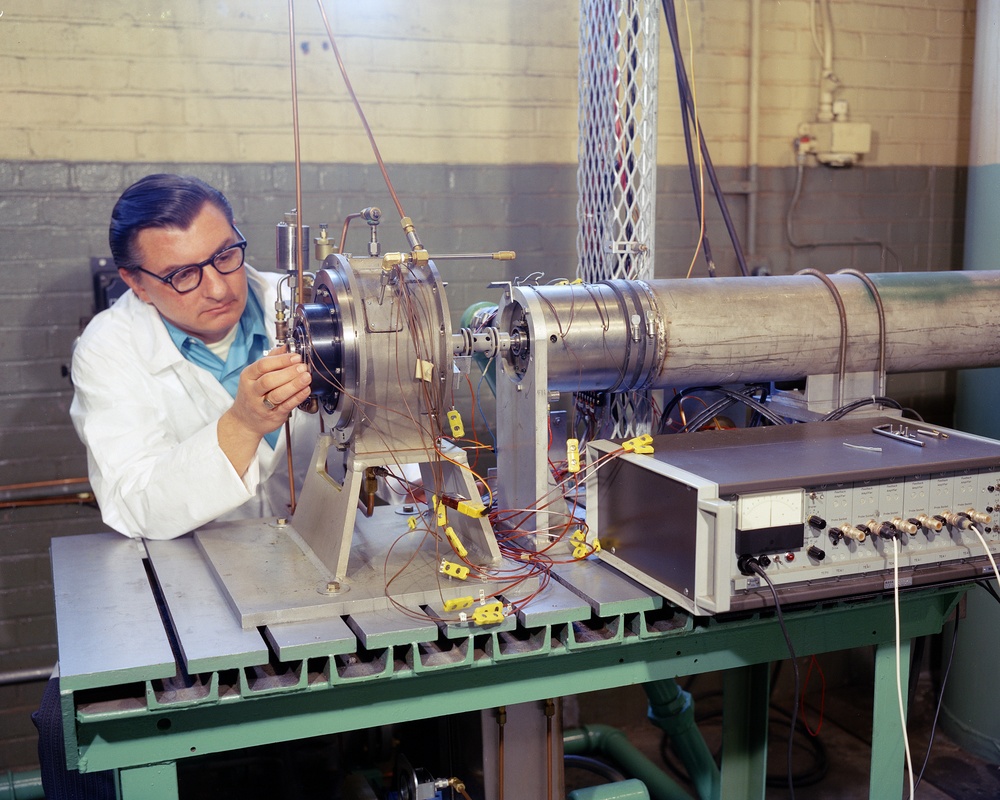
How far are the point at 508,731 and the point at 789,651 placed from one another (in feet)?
1.60

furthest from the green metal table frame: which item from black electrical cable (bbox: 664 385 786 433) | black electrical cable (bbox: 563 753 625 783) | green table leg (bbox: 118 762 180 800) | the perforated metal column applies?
black electrical cable (bbox: 563 753 625 783)

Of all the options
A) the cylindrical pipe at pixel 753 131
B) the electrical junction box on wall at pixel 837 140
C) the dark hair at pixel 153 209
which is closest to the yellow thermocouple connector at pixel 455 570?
the dark hair at pixel 153 209

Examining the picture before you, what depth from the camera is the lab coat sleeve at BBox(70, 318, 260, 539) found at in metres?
1.70

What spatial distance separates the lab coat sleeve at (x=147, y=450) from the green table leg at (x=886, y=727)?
1098 mm

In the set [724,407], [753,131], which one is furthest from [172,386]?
[753,131]

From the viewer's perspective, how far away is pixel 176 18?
252 centimetres

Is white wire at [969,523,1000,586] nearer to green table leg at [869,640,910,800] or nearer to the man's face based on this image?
green table leg at [869,640,910,800]

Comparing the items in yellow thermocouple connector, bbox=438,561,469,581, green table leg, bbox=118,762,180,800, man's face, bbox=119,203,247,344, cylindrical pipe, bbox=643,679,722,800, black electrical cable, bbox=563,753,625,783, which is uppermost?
man's face, bbox=119,203,247,344

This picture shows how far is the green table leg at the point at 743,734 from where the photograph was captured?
2092mm

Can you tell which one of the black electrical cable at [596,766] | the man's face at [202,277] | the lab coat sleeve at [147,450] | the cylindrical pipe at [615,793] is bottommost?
the black electrical cable at [596,766]

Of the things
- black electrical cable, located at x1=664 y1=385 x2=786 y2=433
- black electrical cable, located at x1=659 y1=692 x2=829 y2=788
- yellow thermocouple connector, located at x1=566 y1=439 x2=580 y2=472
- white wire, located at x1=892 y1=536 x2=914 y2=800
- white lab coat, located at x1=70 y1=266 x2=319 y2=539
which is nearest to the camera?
white wire, located at x1=892 y1=536 x2=914 y2=800

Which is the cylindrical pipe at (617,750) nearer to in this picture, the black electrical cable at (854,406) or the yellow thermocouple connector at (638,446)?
the black electrical cable at (854,406)

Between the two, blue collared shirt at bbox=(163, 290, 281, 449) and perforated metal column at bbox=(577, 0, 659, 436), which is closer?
blue collared shirt at bbox=(163, 290, 281, 449)

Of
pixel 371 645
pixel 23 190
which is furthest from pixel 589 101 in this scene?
pixel 371 645
